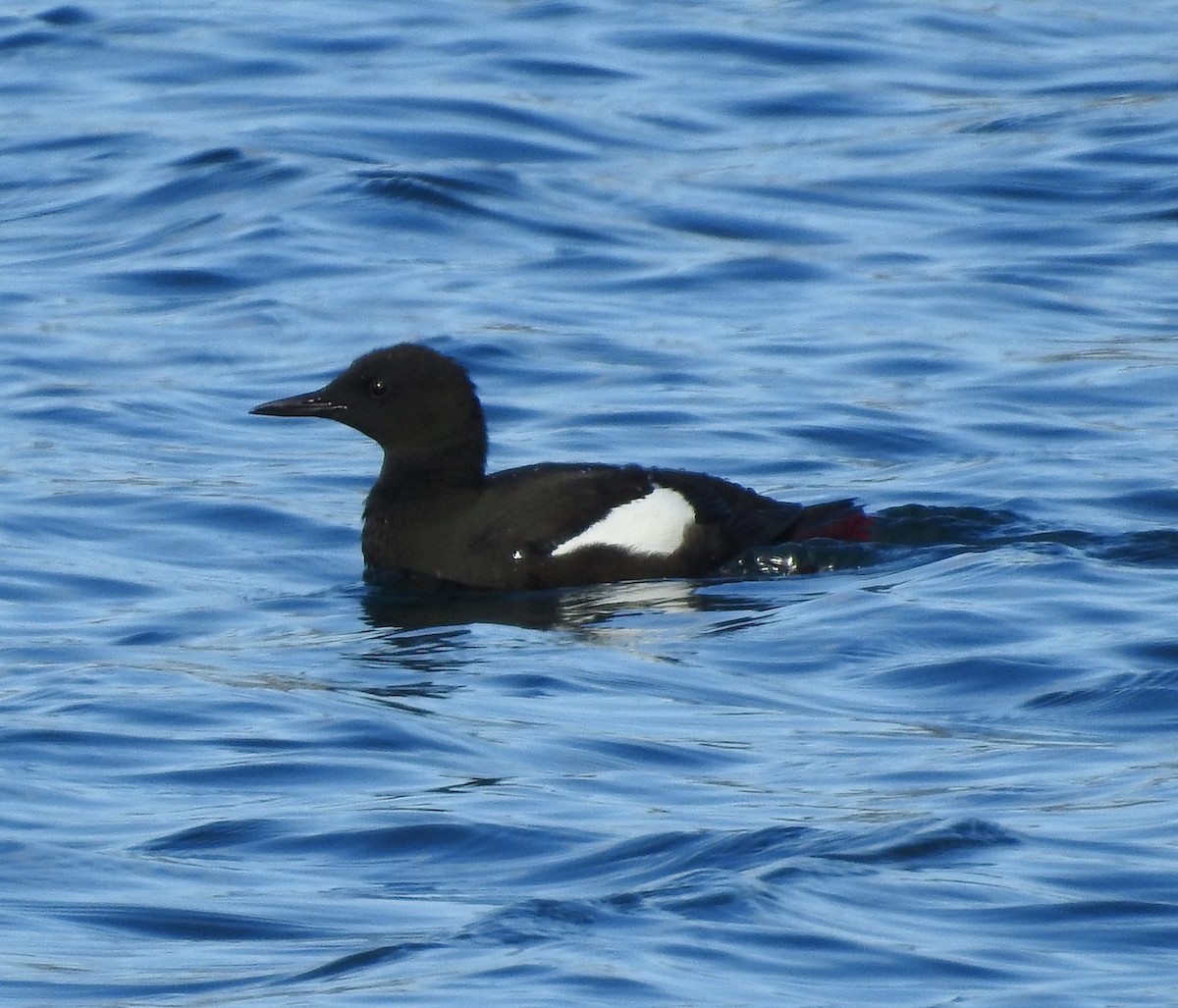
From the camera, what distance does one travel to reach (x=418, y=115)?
56.1 feet

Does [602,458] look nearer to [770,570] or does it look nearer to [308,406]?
[308,406]

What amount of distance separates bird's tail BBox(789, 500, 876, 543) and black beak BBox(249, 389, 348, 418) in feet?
5.87

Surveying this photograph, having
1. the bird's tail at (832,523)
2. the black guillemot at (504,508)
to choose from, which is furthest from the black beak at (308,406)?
the bird's tail at (832,523)

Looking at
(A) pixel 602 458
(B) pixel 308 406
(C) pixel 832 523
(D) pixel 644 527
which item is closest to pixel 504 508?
(D) pixel 644 527

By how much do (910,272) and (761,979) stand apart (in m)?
9.28

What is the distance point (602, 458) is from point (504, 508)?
1898 millimetres

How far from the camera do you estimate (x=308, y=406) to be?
9875mm

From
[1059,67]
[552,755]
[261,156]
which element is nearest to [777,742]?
[552,755]

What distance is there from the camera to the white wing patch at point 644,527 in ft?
30.3

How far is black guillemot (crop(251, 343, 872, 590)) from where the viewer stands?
30.3 feet

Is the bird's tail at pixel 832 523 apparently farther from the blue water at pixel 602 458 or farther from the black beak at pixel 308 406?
the black beak at pixel 308 406

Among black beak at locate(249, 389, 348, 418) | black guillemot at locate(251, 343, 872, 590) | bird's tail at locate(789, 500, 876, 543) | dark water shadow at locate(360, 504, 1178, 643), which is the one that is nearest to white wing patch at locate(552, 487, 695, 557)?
black guillemot at locate(251, 343, 872, 590)

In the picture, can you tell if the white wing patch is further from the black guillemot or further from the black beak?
the black beak

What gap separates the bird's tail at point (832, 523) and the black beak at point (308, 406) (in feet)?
5.87
